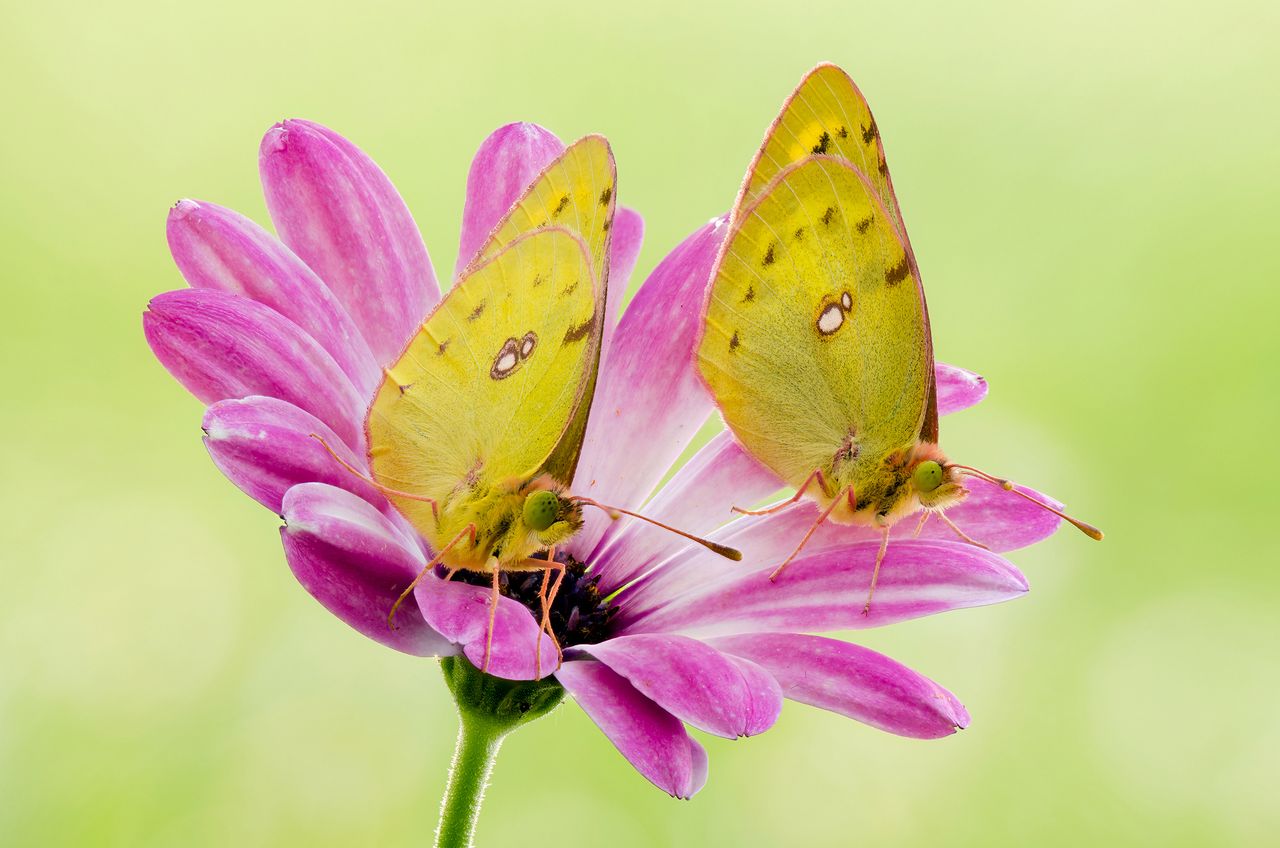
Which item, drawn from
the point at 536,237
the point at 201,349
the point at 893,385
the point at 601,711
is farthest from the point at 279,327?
the point at 893,385

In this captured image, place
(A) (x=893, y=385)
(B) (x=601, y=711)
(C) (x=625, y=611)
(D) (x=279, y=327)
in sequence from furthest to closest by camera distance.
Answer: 1. (C) (x=625, y=611)
2. (A) (x=893, y=385)
3. (D) (x=279, y=327)
4. (B) (x=601, y=711)

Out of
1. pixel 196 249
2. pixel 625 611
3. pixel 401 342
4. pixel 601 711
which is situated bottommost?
pixel 625 611

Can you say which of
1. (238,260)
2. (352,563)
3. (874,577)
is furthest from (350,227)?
(874,577)

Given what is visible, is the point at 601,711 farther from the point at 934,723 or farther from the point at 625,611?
the point at 625,611

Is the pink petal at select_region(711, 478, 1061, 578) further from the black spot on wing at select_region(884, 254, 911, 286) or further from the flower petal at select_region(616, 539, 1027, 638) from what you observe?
the black spot on wing at select_region(884, 254, 911, 286)

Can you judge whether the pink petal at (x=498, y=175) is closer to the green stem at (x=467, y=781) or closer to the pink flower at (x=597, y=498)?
the pink flower at (x=597, y=498)

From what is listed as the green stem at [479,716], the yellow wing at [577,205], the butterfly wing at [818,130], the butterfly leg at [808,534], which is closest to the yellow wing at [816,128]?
the butterfly wing at [818,130]

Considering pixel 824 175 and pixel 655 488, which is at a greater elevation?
pixel 824 175
